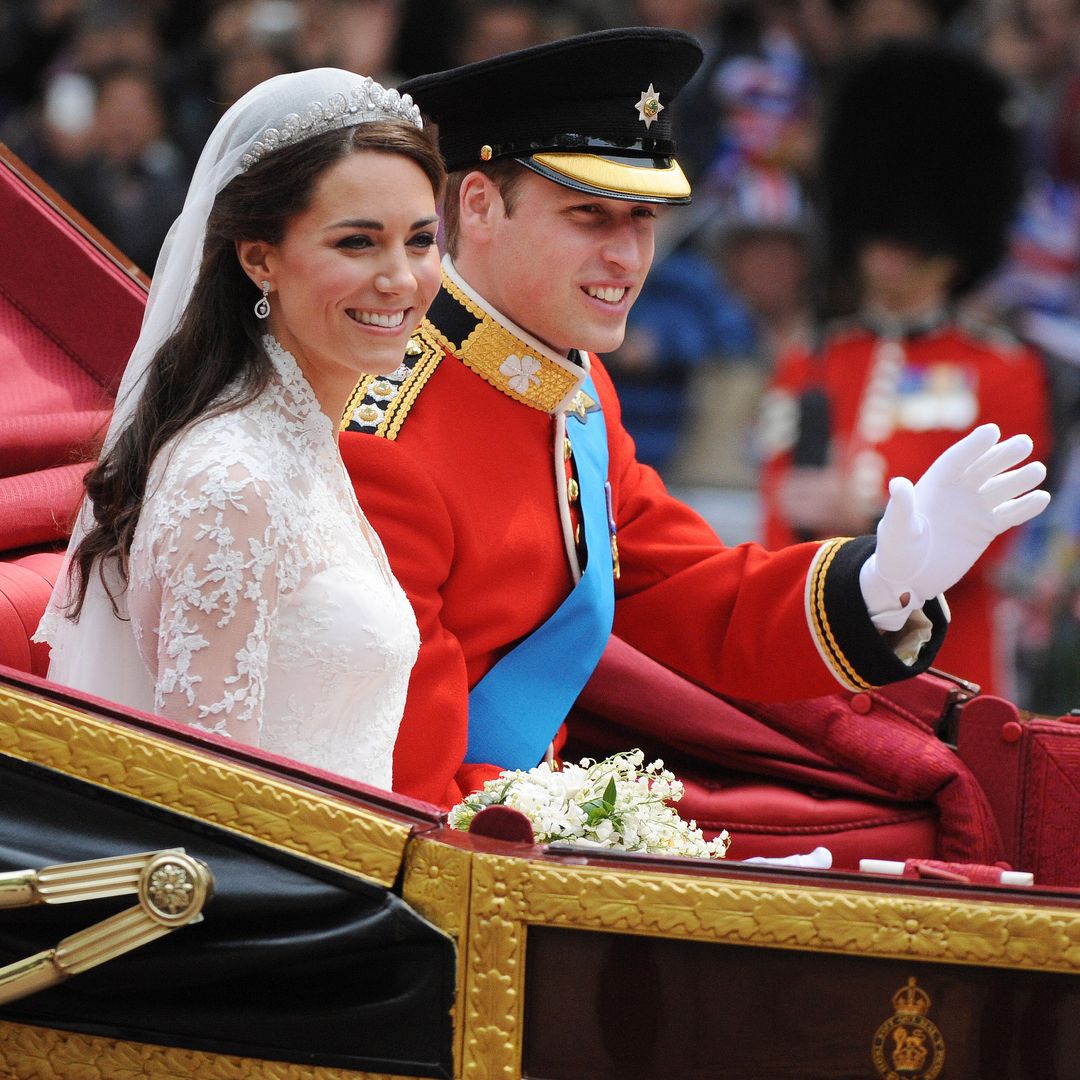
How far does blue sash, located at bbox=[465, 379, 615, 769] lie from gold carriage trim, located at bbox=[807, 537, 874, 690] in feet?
0.90

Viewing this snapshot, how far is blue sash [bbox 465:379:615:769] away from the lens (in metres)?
2.56

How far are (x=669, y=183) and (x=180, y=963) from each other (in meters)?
1.23

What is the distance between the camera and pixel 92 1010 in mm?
1823

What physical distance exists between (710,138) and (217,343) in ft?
16.1

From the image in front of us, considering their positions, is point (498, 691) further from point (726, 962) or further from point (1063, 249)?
point (1063, 249)

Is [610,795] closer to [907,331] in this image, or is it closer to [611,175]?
[611,175]

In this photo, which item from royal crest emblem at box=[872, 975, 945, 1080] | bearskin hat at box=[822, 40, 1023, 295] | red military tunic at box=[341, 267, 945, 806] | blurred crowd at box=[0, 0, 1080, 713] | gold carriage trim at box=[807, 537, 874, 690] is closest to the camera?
royal crest emblem at box=[872, 975, 945, 1080]

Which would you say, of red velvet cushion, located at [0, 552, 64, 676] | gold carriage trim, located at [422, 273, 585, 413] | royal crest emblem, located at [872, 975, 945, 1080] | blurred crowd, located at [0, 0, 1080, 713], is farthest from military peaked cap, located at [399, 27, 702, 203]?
blurred crowd, located at [0, 0, 1080, 713]

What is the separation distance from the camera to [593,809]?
6.80 ft

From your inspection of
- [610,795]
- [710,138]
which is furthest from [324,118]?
[710,138]

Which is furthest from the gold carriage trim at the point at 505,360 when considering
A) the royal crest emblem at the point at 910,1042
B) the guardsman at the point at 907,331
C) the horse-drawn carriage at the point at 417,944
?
the guardsman at the point at 907,331

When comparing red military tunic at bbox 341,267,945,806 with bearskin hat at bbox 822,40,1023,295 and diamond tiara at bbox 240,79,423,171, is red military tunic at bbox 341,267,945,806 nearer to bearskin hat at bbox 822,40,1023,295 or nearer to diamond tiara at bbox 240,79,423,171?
diamond tiara at bbox 240,79,423,171

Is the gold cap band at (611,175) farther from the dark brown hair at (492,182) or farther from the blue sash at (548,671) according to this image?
the blue sash at (548,671)

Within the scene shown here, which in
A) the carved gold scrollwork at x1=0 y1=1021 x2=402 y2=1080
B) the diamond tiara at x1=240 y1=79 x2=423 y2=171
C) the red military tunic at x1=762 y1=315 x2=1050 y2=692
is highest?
the red military tunic at x1=762 y1=315 x2=1050 y2=692
